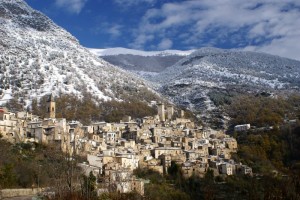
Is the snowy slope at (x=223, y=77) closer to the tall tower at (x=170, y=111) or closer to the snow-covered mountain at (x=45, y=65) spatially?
the tall tower at (x=170, y=111)

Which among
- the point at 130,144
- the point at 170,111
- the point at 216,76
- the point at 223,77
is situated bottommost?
the point at 130,144

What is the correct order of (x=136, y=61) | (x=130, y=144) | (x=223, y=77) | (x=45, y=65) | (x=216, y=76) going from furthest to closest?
(x=136, y=61) → (x=216, y=76) → (x=223, y=77) → (x=45, y=65) → (x=130, y=144)

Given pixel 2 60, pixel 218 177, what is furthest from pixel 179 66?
pixel 218 177

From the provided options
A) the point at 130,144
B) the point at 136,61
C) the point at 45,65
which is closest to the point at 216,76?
the point at 45,65

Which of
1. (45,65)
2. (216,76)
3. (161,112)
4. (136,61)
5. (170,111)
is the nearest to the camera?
(161,112)

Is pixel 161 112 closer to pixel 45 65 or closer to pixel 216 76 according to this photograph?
pixel 45 65

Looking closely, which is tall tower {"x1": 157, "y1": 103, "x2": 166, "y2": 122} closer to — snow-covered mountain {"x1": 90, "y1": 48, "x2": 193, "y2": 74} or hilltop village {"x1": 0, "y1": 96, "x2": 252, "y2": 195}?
hilltop village {"x1": 0, "y1": 96, "x2": 252, "y2": 195}
